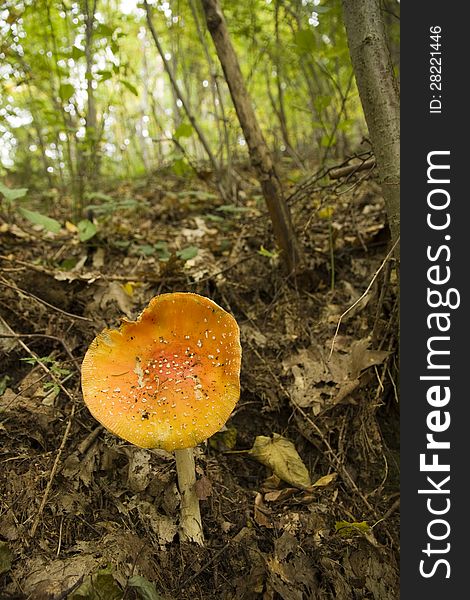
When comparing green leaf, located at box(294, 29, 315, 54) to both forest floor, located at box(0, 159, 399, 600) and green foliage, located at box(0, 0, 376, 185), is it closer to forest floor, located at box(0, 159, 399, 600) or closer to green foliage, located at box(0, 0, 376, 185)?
green foliage, located at box(0, 0, 376, 185)

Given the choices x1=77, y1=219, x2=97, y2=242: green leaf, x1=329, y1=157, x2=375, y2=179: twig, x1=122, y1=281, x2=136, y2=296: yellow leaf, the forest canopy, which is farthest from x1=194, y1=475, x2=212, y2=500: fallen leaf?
the forest canopy

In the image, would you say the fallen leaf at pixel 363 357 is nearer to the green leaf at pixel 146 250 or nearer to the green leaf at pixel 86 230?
the green leaf at pixel 146 250

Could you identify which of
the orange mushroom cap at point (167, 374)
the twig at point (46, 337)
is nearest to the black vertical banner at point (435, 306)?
the orange mushroom cap at point (167, 374)

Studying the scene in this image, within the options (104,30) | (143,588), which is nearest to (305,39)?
(104,30)

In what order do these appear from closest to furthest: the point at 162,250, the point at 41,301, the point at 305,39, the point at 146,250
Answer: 1. the point at 41,301
2. the point at 305,39
3. the point at 146,250
4. the point at 162,250

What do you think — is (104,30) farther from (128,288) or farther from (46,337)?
(46,337)

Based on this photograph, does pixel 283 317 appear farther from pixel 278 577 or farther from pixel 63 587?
pixel 63 587
